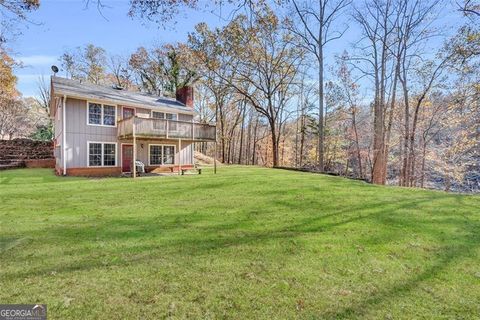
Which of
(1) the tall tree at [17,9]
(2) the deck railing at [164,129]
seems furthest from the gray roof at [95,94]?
(1) the tall tree at [17,9]

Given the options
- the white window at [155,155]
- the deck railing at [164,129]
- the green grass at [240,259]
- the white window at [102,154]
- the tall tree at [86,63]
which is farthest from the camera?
the tall tree at [86,63]

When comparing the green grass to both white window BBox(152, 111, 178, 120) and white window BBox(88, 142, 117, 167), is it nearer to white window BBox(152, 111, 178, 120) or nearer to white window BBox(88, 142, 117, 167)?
white window BBox(88, 142, 117, 167)

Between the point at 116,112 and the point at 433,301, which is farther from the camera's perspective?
the point at 116,112

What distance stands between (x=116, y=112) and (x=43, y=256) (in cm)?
1330

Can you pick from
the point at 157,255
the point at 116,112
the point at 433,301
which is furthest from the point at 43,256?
the point at 116,112

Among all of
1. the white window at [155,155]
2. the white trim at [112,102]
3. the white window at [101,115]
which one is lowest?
the white window at [155,155]

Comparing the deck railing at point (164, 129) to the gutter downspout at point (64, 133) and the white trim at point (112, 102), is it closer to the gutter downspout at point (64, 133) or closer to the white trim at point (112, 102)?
the white trim at point (112, 102)

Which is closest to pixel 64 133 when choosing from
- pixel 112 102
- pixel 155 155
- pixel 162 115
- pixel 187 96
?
pixel 112 102

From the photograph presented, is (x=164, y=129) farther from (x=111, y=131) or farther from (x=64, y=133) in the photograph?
(x=64, y=133)

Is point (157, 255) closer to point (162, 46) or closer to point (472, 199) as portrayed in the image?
point (472, 199)

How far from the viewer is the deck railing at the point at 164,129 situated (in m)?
13.9

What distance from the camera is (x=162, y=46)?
2956 centimetres

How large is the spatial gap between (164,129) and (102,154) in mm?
3803

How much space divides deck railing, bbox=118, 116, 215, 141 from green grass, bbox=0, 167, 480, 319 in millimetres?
6991
